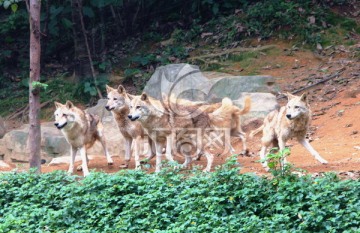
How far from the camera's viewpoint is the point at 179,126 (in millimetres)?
12766

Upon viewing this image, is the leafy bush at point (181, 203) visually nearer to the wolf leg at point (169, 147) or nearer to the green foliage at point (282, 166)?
the green foliage at point (282, 166)

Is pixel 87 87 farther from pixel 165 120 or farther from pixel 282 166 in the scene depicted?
pixel 282 166

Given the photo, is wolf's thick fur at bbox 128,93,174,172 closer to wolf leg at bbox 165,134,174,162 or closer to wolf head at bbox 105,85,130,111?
wolf leg at bbox 165,134,174,162

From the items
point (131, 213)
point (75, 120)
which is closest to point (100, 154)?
point (75, 120)

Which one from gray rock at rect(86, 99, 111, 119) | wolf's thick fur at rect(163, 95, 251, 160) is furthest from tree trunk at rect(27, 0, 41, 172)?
gray rock at rect(86, 99, 111, 119)

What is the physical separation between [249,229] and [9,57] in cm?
1522

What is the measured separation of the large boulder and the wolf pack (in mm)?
2596

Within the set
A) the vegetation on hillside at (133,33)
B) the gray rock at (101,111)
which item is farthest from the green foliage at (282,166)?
the vegetation on hillside at (133,33)

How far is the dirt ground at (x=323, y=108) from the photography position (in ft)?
40.7

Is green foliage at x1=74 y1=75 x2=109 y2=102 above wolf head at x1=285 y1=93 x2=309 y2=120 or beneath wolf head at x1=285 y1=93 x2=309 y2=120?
above

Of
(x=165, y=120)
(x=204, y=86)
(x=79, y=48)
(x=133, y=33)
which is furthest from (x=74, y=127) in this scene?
(x=133, y=33)

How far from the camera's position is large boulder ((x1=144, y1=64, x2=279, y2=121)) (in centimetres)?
1667

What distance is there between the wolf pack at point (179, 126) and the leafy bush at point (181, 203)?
1.74m

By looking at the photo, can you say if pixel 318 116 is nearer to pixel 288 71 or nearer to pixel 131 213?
pixel 288 71
